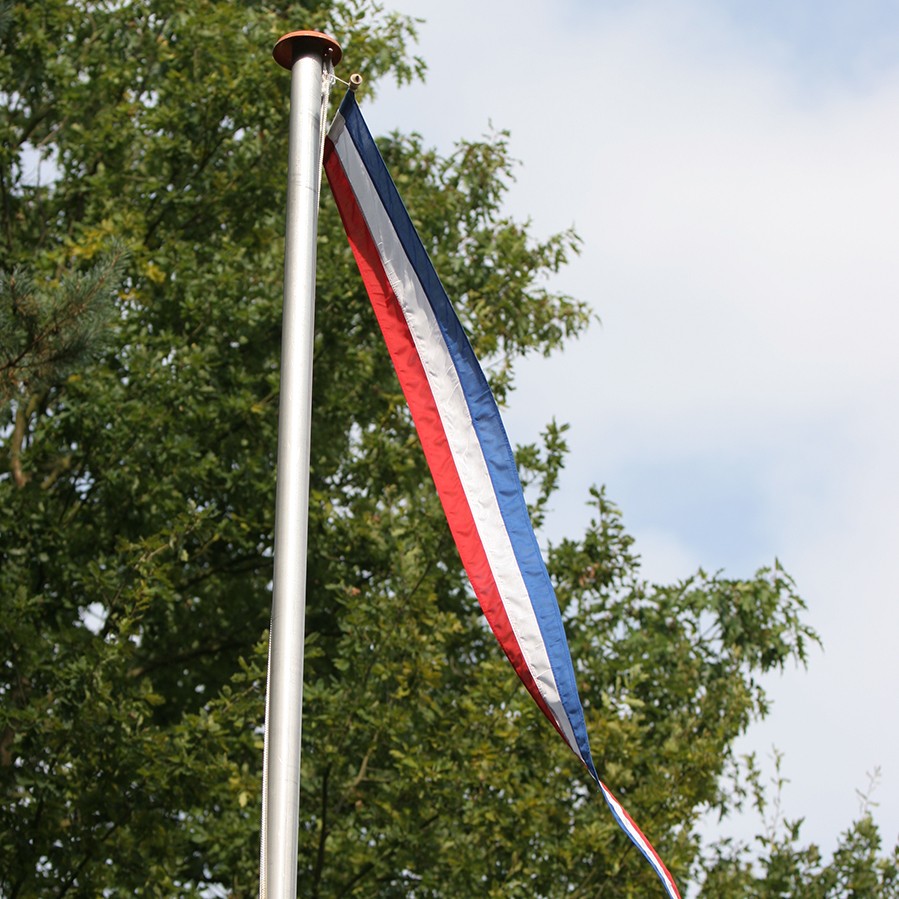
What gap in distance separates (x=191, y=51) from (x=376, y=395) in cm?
358

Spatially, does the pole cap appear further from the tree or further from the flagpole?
the tree

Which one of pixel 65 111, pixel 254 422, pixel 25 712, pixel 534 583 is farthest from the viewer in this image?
pixel 65 111

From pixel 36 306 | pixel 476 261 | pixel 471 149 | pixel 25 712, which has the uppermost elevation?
pixel 471 149

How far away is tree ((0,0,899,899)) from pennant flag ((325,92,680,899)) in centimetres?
211

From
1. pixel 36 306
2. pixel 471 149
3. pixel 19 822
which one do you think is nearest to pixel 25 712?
pixel 19 822

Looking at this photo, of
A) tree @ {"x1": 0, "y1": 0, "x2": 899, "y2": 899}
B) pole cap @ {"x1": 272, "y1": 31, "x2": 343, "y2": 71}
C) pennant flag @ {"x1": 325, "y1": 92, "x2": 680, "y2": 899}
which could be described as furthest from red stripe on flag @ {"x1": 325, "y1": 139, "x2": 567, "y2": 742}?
tree @ {"x1": 0, "y1": 0, "x2": 899, "y2": 899}

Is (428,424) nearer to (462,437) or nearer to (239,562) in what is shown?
(462,437)

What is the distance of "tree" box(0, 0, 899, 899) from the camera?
10.1m

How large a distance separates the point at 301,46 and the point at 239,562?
7420mm

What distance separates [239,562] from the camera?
12953 mm

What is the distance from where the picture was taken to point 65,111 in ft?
43.1

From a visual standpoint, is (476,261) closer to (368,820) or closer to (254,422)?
(254,422)

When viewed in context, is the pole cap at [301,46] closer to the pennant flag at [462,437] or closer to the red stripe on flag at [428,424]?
the pennant flag at [462,437]

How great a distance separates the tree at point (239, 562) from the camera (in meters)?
10.1
